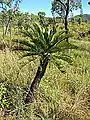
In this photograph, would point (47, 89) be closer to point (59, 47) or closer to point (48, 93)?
point (48, 93)

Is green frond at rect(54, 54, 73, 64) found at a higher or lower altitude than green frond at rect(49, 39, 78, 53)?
lower

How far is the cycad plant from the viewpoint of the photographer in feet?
20.8

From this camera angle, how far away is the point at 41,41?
643cm

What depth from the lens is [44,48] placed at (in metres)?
6.43

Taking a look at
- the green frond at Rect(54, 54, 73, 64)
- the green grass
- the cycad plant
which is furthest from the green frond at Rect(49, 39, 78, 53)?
the green grass

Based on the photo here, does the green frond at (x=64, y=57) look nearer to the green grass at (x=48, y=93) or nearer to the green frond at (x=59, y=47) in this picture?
the green frond at (x=59, y=47)

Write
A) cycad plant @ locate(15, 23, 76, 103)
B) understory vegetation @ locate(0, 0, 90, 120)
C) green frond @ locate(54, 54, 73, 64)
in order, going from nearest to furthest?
understory vegetation @ locate(0, 0, 90, 120) < cycad plant @ locate(15, 23, 76, 103) < green frond @ locate(54, 54, 73, 64)

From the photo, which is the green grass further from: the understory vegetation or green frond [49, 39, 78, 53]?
green frond [49, 39, 78, 53]

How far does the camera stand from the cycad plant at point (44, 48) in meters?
6.35

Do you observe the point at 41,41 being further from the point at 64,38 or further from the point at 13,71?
the point at 13,71

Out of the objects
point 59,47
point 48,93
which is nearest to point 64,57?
point 59,47

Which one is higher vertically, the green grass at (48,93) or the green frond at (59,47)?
the green frond at (59,47)

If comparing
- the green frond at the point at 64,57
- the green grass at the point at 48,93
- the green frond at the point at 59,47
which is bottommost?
the green grass at the point at 48,93

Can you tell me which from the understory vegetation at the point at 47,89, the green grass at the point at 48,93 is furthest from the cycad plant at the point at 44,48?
the green grass at the point at 48,93
